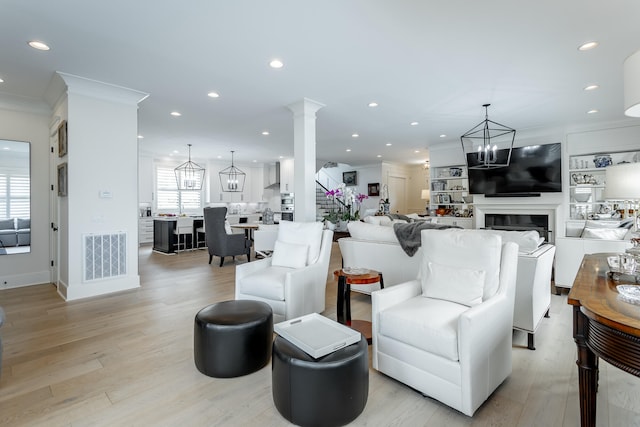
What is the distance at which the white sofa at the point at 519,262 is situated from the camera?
8.62 ft

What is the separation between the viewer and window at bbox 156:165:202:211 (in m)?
9.39

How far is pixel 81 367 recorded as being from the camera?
2.31 metres

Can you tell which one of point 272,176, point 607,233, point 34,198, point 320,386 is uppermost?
point 272,176

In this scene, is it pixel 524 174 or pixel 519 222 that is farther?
pixel 519 222

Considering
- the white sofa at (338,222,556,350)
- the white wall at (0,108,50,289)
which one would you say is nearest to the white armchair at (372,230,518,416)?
the white sofa at (338,222,556,350)

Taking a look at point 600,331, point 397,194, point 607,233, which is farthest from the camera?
point 397,194

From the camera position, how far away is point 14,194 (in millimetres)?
4473

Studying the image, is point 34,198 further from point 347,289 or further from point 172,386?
point 347,289

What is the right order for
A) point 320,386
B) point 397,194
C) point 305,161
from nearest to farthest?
point 320,386, point 305,161, point 397,194

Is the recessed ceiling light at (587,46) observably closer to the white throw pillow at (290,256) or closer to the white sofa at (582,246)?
the white sofa at (582,246)

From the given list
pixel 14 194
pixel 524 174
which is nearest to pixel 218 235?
pixel 14 194

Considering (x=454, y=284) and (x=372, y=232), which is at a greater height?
(x=372, y=232)

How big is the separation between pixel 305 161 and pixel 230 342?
287cm

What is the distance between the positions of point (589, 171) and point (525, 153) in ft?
3.95
